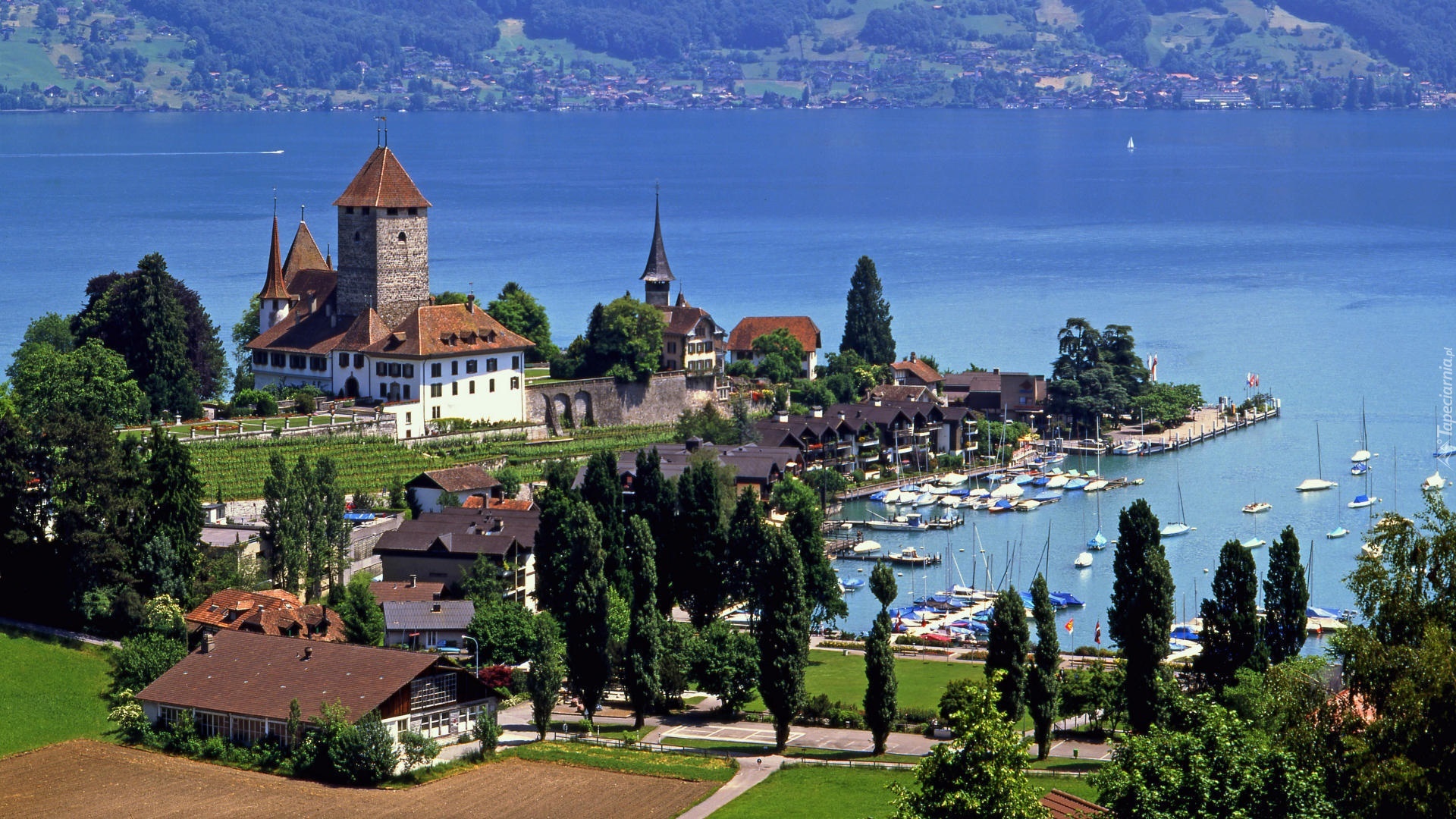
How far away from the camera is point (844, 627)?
52.9 meters

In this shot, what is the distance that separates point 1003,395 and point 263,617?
134 ft

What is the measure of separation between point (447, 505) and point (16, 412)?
11.8m

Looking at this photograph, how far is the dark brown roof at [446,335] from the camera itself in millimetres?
63469

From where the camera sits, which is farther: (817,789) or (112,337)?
(112,337)

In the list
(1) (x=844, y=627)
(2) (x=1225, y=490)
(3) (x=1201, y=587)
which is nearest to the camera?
(1) (x=844, y=627)

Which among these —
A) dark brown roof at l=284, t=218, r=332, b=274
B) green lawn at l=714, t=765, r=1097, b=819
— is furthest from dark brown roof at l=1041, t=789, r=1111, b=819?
dark brown roof at l=284, t=218, r=332, b=274

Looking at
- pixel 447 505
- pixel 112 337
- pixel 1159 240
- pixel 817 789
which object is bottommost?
pixel 817 789

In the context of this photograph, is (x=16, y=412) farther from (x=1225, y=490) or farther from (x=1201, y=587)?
(x=1225, y=490)

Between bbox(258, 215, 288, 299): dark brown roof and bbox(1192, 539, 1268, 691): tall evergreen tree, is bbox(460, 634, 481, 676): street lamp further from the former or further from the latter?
bbox(258, 215, 288, 299): dark brown roof

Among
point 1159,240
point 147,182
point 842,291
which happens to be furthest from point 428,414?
point 147,182

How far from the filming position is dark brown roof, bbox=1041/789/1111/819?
28219mm

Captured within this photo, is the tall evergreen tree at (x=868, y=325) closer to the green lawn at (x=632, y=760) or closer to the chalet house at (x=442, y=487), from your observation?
the chalet house at (x=442, y=487)

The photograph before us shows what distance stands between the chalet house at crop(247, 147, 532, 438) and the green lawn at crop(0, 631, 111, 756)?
66.5 ft

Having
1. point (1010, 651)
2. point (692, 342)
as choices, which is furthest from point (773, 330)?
point (1010, 651)
